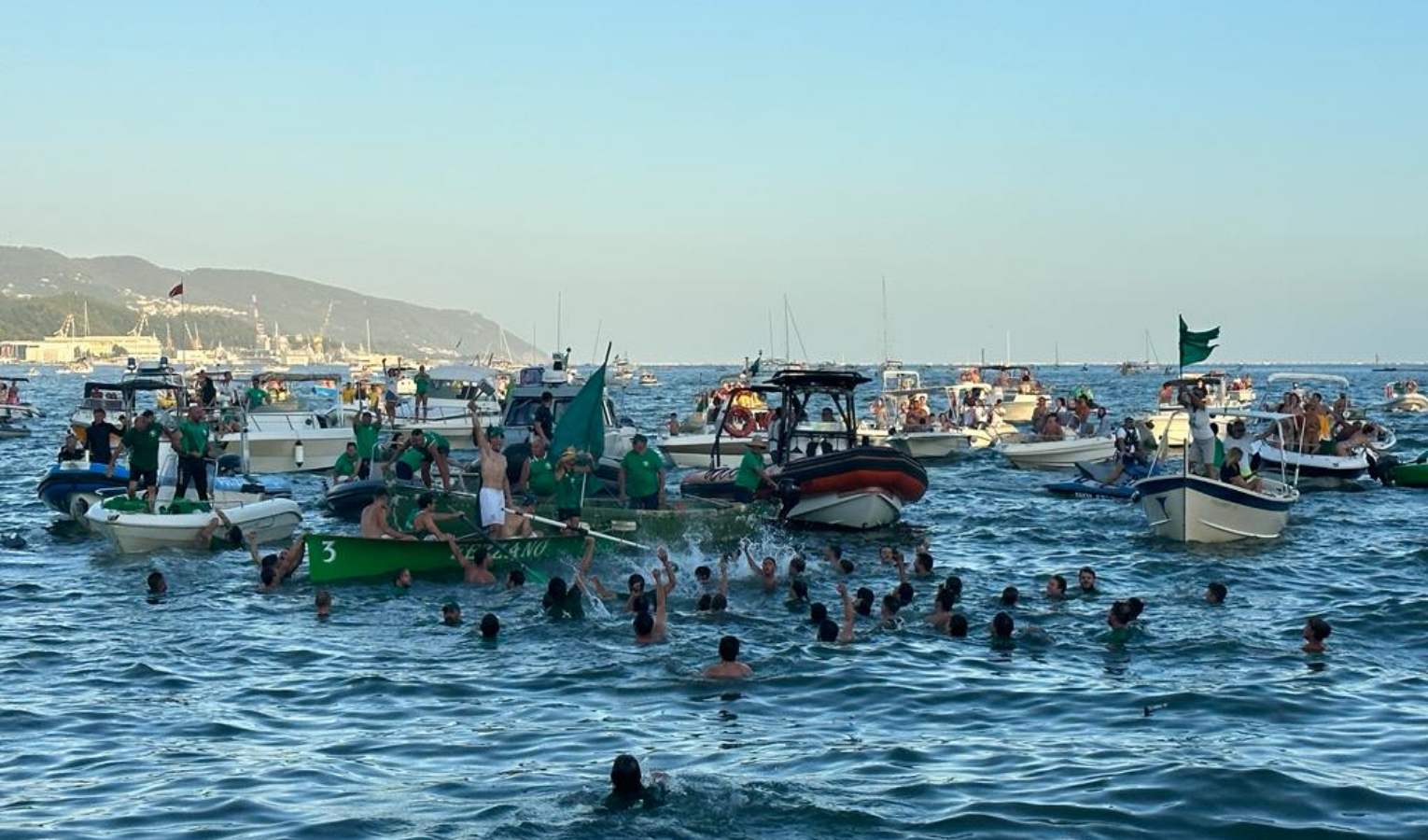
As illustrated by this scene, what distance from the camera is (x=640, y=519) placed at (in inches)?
930

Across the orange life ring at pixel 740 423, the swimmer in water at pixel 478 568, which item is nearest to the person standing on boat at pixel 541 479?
the swimmer in water at pixel 478 568

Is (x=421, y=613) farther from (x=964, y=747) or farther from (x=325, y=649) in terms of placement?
(x=964, y=747)

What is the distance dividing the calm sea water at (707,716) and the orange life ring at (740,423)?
16.7 m

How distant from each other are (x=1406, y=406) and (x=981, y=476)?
5072 centimetres

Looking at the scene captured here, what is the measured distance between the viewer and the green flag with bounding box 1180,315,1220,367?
28.8 metres

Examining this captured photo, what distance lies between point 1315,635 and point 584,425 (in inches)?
451

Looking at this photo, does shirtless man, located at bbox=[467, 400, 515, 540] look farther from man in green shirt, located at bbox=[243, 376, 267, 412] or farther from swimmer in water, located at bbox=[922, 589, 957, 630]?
man in green shirt, located at bbox=[243, 376, 267, 412]

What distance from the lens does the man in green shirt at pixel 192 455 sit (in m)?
26.7

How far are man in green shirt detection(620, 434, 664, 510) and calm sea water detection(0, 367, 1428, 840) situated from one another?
1366 millimetres

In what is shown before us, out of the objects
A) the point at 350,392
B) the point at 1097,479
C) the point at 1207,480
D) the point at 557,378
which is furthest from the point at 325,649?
the point at 350,392

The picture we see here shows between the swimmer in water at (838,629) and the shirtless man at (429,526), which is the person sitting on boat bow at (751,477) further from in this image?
the swimmer in water at (838,629)

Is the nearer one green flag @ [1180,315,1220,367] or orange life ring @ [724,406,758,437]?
green flag @ [1180,315,1220,367]

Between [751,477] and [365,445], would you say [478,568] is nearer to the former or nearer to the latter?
[751,477]

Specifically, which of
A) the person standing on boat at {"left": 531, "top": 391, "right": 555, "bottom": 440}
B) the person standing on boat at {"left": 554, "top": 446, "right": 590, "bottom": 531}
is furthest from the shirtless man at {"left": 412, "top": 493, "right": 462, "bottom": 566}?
the person standing on boat at {"left": 531, "top": 391, "right": 555, "bottom": 440}
